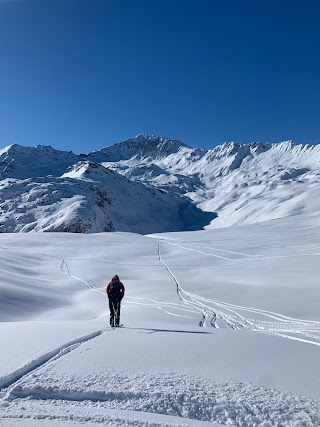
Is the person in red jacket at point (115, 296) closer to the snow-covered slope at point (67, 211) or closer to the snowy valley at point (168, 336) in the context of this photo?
the snowy valley at point (168, 336)

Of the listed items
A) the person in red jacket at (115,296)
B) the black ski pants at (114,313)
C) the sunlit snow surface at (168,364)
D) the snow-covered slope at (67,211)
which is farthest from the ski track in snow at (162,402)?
the snow-covered slope at (67,211)

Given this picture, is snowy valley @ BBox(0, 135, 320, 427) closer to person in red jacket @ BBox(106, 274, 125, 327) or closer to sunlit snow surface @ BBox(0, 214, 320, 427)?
sunlit snow surface @ BBox(0, 214, 320, 427)

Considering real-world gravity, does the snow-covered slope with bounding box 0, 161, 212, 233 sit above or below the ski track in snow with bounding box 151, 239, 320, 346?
above

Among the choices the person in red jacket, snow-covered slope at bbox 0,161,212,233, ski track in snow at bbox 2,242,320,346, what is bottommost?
ski track in snow at bbox 2,242,320,346

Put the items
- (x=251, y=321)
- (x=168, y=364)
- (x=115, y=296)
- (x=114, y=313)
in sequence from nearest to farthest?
(x=168, y=364) < (x=114, y=313) < (x=115, y=296) < (x=251, y=321)

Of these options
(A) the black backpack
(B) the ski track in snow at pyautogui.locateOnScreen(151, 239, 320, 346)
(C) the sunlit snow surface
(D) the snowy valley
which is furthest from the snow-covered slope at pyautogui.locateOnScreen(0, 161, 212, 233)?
(A) the black backpack

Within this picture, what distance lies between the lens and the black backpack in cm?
1226

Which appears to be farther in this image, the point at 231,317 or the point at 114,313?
the point at 231,317

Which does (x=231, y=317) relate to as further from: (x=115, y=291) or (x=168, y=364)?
(x=168, y=364)

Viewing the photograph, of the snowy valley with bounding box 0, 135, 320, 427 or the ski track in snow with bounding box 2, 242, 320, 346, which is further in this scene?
the ski track in snow with bounding box 2, 242, 320, 346

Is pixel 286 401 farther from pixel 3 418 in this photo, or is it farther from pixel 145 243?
pixel 145 243

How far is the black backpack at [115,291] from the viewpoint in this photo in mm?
12258

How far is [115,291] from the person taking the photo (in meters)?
12.3

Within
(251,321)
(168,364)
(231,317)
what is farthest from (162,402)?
(231,317)
